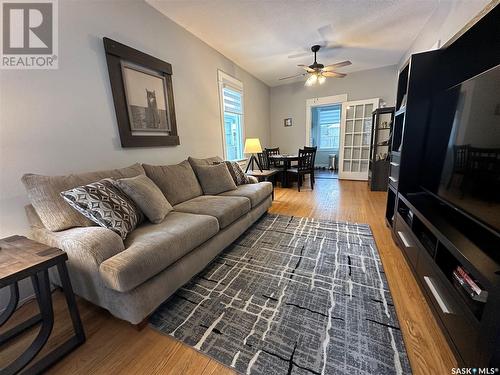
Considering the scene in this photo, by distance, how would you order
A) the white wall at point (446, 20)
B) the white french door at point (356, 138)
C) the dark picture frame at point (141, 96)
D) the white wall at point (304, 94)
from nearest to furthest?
the white wall at point (446, 20)
the dark picture frame at point (141, 96)
the white wall at point (304, 94)
the white french door at point (356, 138)

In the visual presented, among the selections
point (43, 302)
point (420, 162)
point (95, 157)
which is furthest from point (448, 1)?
point (43, 302)

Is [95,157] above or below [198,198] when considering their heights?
above

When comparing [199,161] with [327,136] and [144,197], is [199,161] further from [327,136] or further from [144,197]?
[327,136]

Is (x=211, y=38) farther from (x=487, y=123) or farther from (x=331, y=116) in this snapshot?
(x=331, y=116)

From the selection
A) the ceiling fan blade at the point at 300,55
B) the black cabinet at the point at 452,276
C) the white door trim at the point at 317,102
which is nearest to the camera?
the black cabinet at the point at 452,276

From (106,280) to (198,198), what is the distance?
132 cm

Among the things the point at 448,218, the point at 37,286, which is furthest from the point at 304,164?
the point at 37,286

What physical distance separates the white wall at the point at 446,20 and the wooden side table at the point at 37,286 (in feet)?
11.0

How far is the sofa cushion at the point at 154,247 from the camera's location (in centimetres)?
106

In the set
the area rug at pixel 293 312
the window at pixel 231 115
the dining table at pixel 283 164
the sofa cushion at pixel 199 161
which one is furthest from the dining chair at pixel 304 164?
the area rug at pixel 293 312

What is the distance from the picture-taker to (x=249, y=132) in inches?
188

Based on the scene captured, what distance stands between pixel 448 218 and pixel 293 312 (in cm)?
117

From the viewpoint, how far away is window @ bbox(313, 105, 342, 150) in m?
6.97

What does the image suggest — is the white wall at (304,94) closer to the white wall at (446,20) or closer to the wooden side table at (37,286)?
the white wall at (446,20)
